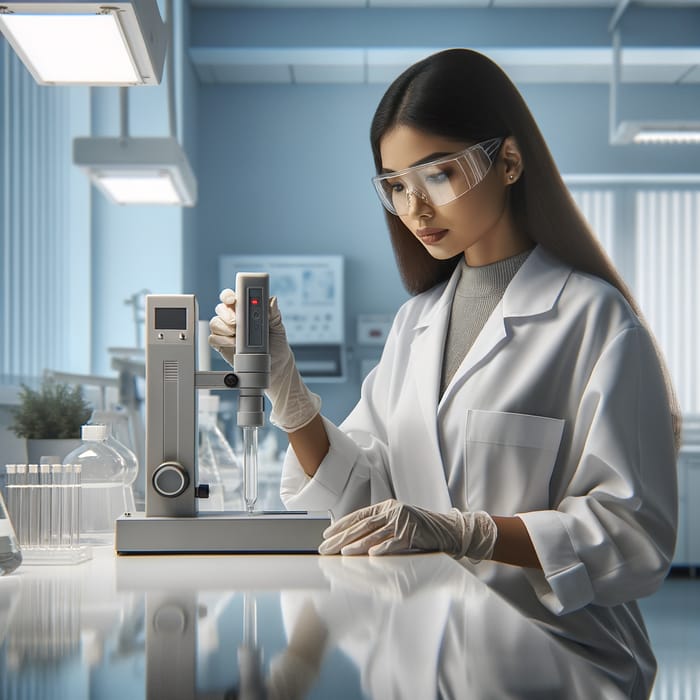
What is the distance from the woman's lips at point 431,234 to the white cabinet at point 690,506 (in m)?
4.67

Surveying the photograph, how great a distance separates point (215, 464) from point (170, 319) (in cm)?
68

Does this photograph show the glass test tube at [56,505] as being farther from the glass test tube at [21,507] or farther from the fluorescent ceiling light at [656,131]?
the fluorescent ceiling light at [656,131]

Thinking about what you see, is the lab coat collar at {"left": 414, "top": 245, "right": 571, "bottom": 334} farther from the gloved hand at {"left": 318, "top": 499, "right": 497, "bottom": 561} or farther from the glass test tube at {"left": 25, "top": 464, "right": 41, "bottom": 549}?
the glass test tube at {"left": 25, "top": 464, "right": 41, "bottom": 549}

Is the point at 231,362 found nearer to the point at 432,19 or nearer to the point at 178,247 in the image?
the point at 178,247

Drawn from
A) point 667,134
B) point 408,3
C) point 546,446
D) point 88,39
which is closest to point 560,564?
point 546,446

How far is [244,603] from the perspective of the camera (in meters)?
0.87

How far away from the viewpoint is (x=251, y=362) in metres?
1.25

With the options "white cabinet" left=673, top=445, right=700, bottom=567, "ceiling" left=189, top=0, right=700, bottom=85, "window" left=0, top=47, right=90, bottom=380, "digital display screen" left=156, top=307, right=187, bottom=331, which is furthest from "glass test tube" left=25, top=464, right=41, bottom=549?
"white cabinet" left=673, top=445, right=700, bottom=567

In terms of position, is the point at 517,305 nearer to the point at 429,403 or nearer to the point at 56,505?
the point at 429,403

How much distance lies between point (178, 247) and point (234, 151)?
3.89 feet

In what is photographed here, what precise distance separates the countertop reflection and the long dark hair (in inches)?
28.4

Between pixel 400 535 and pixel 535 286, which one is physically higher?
pixel 535 286

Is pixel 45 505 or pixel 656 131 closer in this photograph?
pixel 45 505

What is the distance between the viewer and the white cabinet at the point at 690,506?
5719 mm
